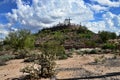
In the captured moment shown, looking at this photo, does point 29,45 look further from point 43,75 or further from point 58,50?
point 43,75

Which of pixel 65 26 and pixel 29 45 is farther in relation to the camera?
pixel 65 26

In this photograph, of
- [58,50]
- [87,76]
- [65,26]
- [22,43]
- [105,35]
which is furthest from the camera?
[65,26]

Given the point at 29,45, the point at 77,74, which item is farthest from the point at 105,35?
the point at 77,74

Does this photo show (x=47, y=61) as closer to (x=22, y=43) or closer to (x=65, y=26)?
(x=22, y=43)

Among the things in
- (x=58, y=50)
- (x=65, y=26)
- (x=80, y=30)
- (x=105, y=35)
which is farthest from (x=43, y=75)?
(x=65, y=26)

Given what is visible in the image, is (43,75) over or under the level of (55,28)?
under

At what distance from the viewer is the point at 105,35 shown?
66188mm

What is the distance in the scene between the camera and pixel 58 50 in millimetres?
34188

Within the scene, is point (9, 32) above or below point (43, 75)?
above

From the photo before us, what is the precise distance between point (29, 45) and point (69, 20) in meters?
75.8

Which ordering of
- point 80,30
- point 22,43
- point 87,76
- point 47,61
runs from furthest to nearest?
point 80,30 → point 22,43 → point 47,61 → point 87,76

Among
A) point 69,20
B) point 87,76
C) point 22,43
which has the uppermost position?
point 69,20

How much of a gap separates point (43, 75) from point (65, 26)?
96753mm

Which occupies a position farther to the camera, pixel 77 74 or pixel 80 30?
pixel 80 30
